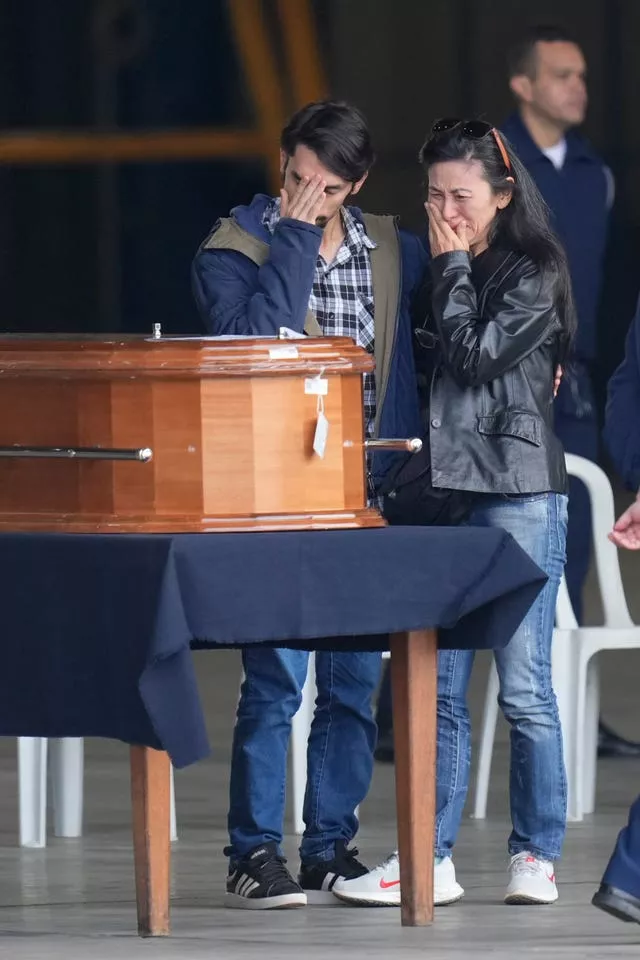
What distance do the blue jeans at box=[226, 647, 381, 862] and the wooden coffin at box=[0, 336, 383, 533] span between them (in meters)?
0.60

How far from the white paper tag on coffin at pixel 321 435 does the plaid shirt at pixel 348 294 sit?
476mm

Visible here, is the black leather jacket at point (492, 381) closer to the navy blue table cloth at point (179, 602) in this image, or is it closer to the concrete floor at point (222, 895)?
the navy blue table cloth at point (179, 602)

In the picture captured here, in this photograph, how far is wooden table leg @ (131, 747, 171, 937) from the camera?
3.90 m

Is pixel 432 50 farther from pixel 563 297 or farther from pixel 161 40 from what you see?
pixel 563 297

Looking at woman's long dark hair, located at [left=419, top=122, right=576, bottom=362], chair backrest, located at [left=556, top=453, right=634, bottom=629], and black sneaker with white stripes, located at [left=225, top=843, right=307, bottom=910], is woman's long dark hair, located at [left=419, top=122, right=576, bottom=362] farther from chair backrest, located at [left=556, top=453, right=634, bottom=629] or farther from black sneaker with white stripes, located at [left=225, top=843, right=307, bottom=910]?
chair backrest, located at [left=556, top=453, right=634, bottom=629]

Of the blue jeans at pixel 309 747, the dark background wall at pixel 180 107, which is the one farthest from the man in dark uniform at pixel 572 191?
the dark background wall at pixel 180 107

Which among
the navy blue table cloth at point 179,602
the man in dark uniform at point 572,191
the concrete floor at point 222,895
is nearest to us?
the navy blue table cloth at point 179,602

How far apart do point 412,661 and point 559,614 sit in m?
1.53

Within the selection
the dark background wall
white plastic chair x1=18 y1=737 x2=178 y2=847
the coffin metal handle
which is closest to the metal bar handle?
the coffin metal handle

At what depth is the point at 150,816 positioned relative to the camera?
154 inches

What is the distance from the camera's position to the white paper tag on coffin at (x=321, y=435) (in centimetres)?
400

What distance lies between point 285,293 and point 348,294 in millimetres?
219

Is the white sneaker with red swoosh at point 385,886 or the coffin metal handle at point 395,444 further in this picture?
the white sneaker with red swoosh at point 385,886

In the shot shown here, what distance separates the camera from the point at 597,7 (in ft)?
46.7
